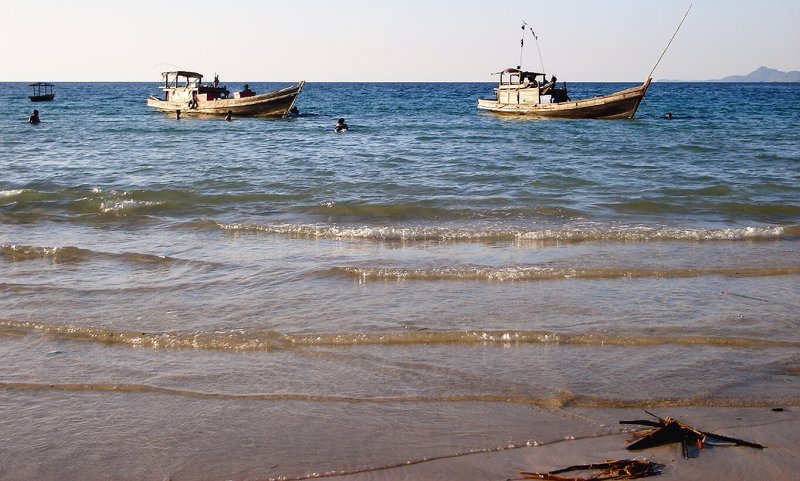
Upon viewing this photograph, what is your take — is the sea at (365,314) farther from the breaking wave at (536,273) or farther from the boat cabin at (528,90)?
the boat cabin at (528,90)

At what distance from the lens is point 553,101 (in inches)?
1460

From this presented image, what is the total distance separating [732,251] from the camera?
9.37 m

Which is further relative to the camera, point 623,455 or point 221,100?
point 221,100

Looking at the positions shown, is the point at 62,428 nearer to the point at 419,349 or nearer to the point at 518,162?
the point at 419,349

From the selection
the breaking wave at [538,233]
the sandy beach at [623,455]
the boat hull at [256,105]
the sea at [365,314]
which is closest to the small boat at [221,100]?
the boat hull at [256,105]

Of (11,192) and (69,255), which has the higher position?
(11,192)

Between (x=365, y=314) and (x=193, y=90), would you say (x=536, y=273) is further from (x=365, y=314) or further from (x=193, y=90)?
(x=193, y=90)

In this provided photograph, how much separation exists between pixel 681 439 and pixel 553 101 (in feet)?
112

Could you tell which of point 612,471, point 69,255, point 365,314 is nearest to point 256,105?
point 69,255

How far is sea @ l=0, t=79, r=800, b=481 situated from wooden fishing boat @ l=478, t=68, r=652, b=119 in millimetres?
20452

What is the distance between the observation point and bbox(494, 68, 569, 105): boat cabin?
3719cm

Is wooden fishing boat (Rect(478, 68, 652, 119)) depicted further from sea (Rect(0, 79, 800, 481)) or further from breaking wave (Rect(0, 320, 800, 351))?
breaking wave (Rect(0, 320, 800, 351))

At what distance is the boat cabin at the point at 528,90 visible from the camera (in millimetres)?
37188

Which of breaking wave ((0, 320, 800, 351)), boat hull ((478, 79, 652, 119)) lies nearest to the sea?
breaking wave ((0, 320, 800, 351))
